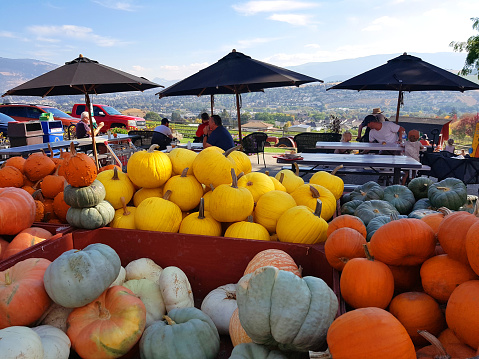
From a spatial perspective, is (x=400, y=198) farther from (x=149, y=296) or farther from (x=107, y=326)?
(x=107, y=326)

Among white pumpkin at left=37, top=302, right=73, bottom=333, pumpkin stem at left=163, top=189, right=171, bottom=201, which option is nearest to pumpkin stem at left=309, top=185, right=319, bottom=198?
pumpkin stem at left=163, top=189, right=171, bottom=201

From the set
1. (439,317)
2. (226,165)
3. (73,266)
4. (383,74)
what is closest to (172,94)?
(383,74)

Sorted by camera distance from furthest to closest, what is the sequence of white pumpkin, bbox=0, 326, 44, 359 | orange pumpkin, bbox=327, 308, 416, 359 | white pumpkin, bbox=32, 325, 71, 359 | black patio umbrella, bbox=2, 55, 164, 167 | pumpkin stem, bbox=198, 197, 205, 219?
black patio umbrella, bbox=2, 55, 164, 167 → pumpkin stem, bbox=198, 197, 205, 219 → white pumpkin, bbox=32, 325, 71, 359 → white pumpkin, bbox=0, 326, 44, 359 → orange pumpkin, bbox=327, 308, 416, 359

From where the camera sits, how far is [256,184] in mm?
2684

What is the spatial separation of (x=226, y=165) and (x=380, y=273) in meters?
1.46

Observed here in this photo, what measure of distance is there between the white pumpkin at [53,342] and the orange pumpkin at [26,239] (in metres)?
0.81

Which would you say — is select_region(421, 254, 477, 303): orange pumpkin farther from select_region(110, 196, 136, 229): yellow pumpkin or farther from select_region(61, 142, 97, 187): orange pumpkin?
select_region(61, 142, 97, 187): orange pumpkin

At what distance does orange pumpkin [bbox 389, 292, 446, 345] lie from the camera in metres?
1.28

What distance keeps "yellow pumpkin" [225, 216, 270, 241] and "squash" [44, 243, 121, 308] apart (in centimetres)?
90

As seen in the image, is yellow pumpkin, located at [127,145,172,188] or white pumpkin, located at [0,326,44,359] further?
yellow pumpkin, located at [127,145,172,188]

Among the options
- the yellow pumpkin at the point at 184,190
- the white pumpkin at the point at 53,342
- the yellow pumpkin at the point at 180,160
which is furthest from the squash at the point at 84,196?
the white pumpkin at the point at 53,342

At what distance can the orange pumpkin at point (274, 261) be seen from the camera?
1.82 metres

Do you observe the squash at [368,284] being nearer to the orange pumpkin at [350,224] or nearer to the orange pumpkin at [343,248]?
the orange pumpkin at [343,248]

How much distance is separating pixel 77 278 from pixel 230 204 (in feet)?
3.54
